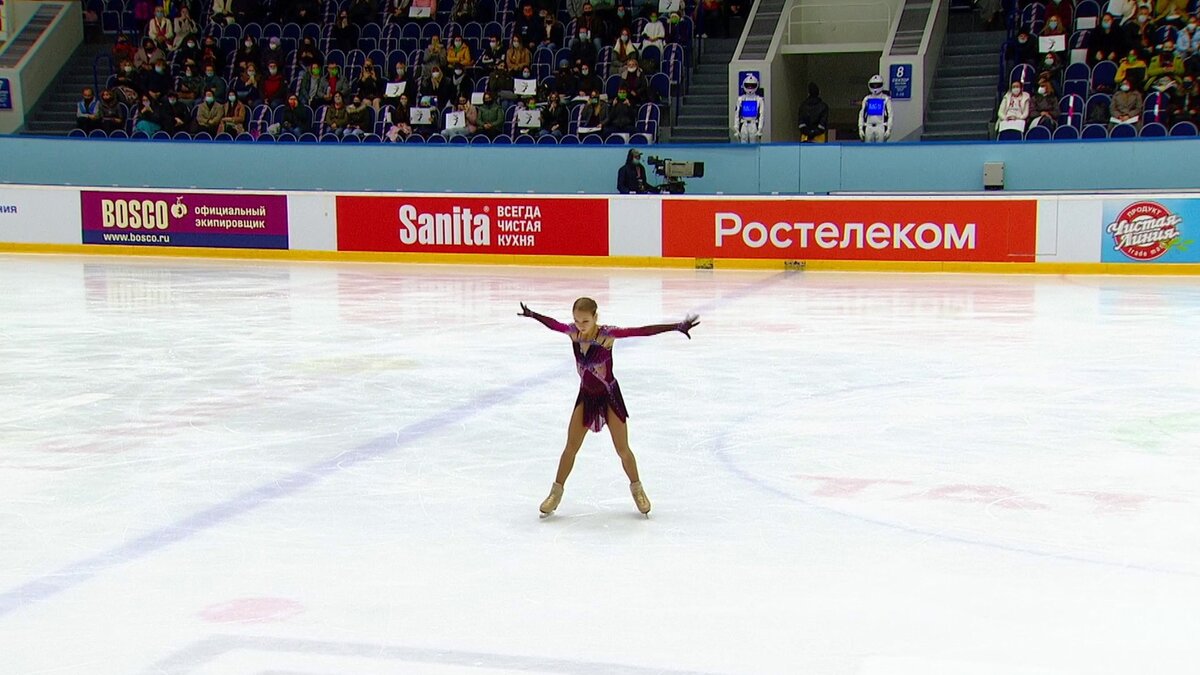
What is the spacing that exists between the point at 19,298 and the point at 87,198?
6357 millimetres

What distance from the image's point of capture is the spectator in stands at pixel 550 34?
22625mm

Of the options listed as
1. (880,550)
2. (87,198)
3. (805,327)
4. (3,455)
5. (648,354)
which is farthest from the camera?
(87,198)

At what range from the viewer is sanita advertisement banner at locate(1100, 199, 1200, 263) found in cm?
1647

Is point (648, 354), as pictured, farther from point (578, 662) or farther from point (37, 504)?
point (578, 662)

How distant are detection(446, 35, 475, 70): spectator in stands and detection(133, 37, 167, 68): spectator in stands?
17.6ft

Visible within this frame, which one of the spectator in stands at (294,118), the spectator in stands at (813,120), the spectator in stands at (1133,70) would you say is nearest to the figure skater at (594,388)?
the spectator in stands at (1133,70)

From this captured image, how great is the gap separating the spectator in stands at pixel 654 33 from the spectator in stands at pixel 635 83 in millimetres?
1178

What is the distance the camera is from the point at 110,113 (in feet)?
76.3

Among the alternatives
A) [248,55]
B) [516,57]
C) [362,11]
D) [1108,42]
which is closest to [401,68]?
Answer: [516,57]

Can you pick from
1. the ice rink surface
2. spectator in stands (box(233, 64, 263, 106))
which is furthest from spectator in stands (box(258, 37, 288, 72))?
the ice rink surface

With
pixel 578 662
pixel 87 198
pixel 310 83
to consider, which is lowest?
pixel 578 662

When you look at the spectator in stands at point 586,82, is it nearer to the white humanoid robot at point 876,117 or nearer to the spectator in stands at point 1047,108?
the white humanoid robot at point 876,117

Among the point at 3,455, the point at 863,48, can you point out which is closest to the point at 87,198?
the point at 863,48

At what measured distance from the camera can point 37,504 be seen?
6.26 meters
